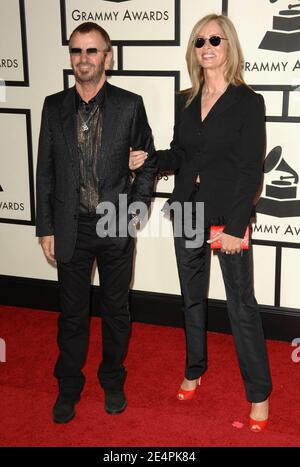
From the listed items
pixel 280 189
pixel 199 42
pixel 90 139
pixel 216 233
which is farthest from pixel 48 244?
pixel 280 189

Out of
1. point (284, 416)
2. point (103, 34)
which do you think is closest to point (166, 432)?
point (284, 416)

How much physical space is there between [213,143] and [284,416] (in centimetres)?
152

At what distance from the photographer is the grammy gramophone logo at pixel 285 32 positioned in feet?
11.7

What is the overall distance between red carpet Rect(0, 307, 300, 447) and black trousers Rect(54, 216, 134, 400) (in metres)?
0.22

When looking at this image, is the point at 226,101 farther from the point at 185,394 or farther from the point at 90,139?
the point at 185,394

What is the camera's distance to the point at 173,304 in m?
4.31

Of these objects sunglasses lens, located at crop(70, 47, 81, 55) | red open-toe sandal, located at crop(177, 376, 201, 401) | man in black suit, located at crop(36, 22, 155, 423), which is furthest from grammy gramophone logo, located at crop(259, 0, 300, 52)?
red open-toe sandal, located at crop(177, 376, 201, 401)

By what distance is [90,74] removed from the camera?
2.75 meters

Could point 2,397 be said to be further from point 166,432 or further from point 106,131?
point 106,131

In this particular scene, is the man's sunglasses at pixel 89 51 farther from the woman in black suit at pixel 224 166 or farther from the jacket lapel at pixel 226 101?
the jacket lapel at pixel 226 101

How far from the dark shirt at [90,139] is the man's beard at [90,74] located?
0.25 ft

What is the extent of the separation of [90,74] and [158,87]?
130 cm

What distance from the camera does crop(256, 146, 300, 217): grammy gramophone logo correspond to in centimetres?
383

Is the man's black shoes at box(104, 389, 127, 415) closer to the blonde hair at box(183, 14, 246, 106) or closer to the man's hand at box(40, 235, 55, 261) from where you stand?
the man's hand at box(40, 235, 55, 261)
